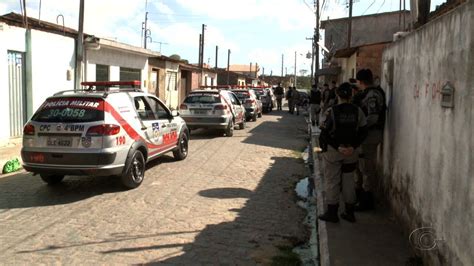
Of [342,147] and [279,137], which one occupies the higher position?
[342,147]

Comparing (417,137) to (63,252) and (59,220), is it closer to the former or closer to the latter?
(63,252)

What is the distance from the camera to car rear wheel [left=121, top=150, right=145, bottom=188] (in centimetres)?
742

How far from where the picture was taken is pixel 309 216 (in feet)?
22.0

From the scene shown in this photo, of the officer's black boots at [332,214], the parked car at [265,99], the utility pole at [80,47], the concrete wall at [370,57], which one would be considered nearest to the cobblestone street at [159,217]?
the officer's black boots at [332,214]

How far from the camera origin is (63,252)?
485 centimetres

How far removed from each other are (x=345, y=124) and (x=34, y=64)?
10.2 metres

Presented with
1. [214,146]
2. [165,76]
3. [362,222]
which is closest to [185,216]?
[362,222]

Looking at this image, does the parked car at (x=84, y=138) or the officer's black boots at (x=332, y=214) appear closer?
the officer's black boots at (x=332, y=214)

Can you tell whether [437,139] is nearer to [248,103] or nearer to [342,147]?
[342,147]

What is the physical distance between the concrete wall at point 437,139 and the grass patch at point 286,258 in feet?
4.06

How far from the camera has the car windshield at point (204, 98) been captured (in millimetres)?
14867

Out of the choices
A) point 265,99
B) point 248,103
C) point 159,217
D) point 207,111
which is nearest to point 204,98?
point 207,111

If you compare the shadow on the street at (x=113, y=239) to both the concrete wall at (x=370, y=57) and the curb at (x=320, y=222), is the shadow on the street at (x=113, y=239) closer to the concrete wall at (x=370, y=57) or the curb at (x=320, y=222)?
the curb at (x=320, y=222)

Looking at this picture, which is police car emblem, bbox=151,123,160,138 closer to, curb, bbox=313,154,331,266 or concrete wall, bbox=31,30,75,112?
curb, bbox=313,154,331,266
